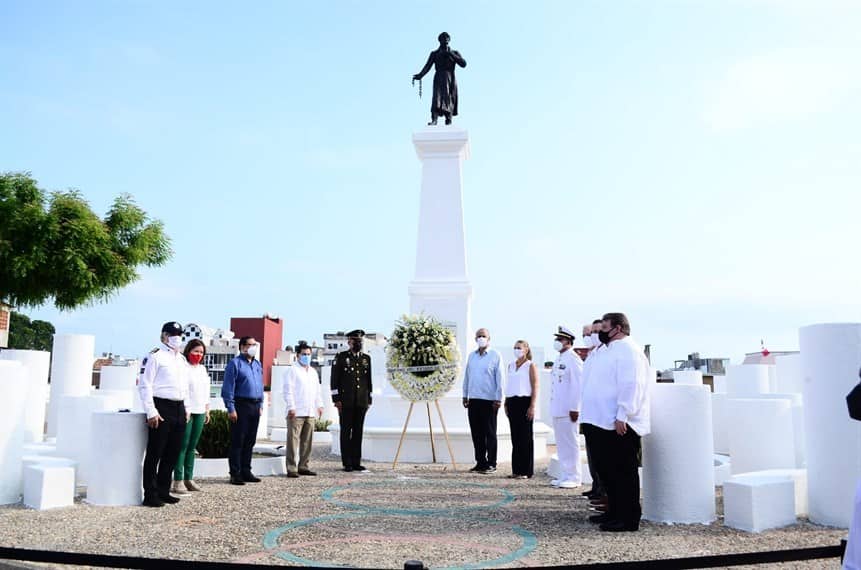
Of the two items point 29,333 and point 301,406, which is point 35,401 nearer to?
point 301,406

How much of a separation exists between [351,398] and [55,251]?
44.5 ft

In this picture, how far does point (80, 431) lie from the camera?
8.75 m

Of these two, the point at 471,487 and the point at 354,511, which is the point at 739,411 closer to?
the point at 471,487

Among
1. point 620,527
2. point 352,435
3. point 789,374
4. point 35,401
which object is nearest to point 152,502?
point 352,435

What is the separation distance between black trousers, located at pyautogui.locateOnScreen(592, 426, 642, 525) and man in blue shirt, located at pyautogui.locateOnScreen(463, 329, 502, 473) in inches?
146

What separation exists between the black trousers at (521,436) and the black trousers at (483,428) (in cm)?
48

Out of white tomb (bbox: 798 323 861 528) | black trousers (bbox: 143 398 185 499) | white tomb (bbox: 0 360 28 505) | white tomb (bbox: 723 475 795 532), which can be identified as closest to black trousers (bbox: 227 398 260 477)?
black trousers (bbox: 143 398 185 499)

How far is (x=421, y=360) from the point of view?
419 inches

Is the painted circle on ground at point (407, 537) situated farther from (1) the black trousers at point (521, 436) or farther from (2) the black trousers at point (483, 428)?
(2) the black trousers at point (483, 428)

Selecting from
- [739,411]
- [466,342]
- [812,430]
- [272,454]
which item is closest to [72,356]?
[272,454]

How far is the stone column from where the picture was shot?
12977mm

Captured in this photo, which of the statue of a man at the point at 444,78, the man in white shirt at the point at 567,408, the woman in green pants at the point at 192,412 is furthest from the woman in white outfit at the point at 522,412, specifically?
the statue of a man at the point at 444,78

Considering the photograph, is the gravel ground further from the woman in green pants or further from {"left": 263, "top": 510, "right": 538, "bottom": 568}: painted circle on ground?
the woman in green pants

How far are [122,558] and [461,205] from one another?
11.0 m
